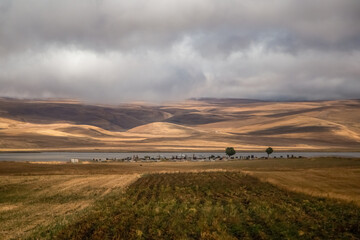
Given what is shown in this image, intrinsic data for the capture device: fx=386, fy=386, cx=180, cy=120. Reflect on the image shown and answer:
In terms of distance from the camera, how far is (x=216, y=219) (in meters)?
21.4

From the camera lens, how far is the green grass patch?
1838cm

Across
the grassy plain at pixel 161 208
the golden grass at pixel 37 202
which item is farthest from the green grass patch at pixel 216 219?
the golden grass at pixel 37 202

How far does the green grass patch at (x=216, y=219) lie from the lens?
60.3 ft

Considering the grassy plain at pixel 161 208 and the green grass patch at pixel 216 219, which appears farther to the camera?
the grassy plain at pixel 161 208

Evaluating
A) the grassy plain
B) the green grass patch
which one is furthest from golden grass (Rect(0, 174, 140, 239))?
the green grass patch

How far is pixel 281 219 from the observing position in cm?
2175

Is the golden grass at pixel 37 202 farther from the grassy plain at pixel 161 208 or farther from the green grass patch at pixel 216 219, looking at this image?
the green grass patch at pixel 216 219

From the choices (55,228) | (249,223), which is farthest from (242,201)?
(55,228)

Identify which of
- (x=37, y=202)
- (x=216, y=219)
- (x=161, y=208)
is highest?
(x=216, y=219)

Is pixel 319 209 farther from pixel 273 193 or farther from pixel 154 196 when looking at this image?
Answer: pixel 154 196

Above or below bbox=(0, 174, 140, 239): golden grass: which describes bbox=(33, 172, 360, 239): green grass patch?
above

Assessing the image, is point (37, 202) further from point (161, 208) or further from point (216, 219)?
point (216, 219)

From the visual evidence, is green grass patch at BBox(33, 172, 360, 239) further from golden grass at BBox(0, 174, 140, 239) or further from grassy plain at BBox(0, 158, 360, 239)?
golden grass at BBox(0, 174, 140, 239)

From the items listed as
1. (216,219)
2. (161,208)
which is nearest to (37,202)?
(161,208)
